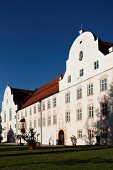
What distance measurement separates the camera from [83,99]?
37562 mm

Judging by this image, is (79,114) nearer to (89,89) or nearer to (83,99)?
(83,99)

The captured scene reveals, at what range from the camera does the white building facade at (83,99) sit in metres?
33.2

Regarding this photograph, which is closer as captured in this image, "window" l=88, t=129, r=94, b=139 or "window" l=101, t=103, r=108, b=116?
"window" l=101, t=103, r=108, b=116

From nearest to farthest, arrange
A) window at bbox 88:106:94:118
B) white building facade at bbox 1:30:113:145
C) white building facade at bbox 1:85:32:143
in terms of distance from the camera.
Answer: white building facade at bbox 1:30:113:145
window at bbox 88:106:94:118
white building facade at bbox 1:85:32:143

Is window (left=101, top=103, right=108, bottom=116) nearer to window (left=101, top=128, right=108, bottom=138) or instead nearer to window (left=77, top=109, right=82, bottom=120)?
window (left=101, top=128, right=108, bottom=138)

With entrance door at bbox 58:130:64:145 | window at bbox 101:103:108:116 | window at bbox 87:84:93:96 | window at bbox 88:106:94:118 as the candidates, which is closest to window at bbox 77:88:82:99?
window at bbox 87:84:93:96

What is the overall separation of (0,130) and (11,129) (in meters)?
7.13

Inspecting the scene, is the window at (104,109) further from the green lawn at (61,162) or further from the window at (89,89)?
the green lawn at (61,162)

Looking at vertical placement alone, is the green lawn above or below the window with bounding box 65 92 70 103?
below

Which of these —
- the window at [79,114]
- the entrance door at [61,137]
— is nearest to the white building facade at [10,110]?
the entrance door at [61,137]

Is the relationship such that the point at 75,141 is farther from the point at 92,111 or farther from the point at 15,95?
the point at 15,95

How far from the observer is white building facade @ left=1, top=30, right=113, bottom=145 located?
33.2m

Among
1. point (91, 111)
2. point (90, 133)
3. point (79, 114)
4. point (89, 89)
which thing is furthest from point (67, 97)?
point (90, 133)

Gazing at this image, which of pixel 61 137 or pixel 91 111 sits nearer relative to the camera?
pixel 91 111
